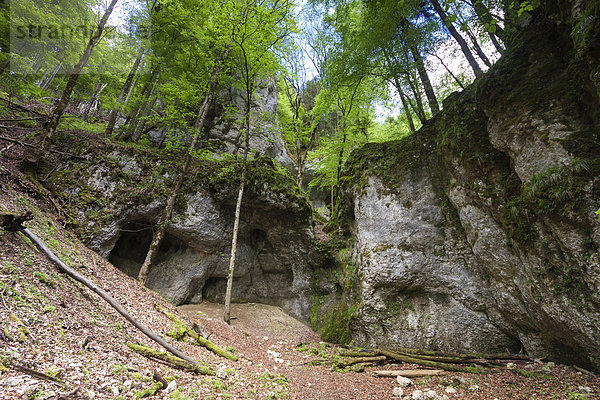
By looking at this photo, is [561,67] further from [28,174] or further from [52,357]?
[28,174]

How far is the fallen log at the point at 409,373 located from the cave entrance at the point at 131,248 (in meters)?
9.94

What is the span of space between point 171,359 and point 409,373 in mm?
5134

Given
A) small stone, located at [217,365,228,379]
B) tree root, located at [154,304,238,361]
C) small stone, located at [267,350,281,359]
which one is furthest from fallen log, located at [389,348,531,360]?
small stone, located at [217,365,228,379]

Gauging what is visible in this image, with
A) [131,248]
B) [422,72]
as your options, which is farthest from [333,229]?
[131,248]

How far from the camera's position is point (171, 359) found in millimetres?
4199

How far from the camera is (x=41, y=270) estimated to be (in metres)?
4.28

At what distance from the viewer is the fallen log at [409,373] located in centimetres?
538

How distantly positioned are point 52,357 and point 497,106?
9908 millimetres

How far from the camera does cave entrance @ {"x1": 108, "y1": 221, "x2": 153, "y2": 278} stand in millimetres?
10250

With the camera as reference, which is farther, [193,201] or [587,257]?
[193,201]

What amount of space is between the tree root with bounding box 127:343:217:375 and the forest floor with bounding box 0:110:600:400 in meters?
0.11

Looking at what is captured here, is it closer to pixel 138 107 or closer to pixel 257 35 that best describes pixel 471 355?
pixel 257 35

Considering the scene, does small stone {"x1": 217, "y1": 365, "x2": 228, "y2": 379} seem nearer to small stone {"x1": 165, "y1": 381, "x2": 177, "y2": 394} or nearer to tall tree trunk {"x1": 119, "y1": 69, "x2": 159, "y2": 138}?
small stone {"x1": 165, "y1": 381, "x2": 177, "y2": 394}

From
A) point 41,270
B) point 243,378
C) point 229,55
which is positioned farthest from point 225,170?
point 243,378
